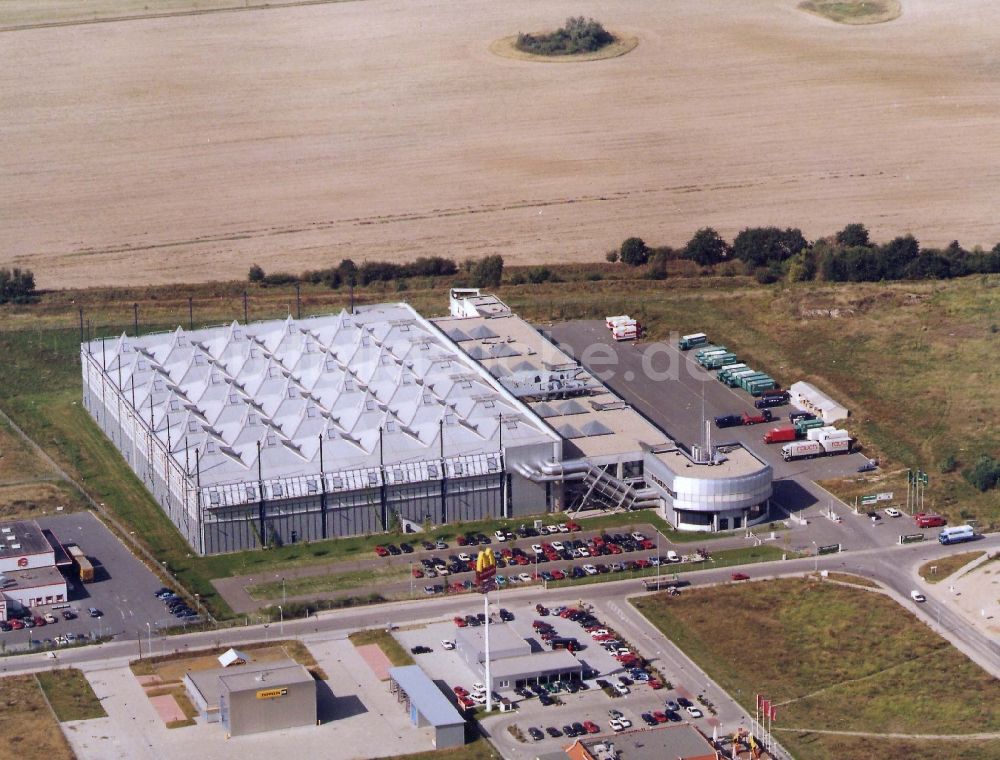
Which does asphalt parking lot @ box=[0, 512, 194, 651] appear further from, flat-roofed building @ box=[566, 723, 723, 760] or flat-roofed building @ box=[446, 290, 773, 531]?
flat-roofed building @ box=[566, 723, 723, 760]

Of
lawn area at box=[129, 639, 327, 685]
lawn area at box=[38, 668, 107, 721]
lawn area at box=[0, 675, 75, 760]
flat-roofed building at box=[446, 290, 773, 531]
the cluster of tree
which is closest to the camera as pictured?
lawn area at box=[0, 675, 75, 760]

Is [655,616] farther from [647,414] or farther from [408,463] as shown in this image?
[647,414]

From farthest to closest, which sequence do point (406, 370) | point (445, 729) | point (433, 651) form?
point (406, 370)
point (433, 651)
point (445, 729)

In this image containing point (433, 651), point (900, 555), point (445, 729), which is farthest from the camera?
point (900, 555)

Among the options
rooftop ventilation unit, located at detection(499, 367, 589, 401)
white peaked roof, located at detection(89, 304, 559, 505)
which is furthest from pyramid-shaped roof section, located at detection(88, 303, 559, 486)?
rooftop ventilation unit, located at detection(499, 367, 589, 401)

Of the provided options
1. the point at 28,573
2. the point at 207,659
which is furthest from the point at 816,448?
the point at 28,573

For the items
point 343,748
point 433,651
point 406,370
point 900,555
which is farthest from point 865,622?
point 406,370

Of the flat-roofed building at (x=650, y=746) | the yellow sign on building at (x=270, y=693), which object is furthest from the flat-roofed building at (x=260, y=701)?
the flat-roofed building at (x=650, y=746)

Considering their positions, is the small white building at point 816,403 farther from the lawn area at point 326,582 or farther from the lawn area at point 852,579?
the lawn area at point 326,582
